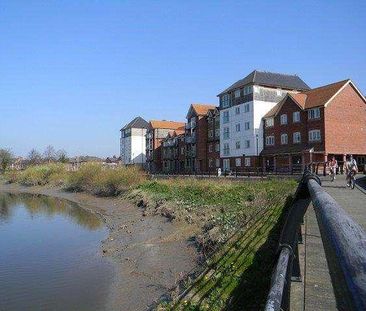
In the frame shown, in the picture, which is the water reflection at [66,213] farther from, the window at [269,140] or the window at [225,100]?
the window at [225,100]

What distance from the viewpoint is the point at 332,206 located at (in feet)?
5.33

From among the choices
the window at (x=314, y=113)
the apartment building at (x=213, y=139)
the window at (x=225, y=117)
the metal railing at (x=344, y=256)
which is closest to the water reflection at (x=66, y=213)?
the apartment building at (x=213, y=139)

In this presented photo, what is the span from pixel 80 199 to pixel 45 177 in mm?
27397

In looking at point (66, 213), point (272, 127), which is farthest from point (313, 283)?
point (272, 127)

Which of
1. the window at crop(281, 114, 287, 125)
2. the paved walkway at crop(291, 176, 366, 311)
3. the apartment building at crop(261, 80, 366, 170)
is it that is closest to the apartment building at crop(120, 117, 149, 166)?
the apartment building at crop(261, 80, 366, 170)

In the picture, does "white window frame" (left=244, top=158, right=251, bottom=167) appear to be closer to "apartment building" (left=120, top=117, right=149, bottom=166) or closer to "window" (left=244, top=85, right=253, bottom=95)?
"window" (left=244, top=85, right=253, bottom=95)

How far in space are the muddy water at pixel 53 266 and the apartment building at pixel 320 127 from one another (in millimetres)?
27276

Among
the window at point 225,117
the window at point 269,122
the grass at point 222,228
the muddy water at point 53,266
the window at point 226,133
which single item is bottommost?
the muddy water at point 53,266

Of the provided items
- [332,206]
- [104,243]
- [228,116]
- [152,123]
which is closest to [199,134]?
[228,116]

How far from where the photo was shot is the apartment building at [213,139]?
217ft

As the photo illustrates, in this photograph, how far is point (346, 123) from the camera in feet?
156

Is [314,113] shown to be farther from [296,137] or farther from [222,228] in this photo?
[222,228]

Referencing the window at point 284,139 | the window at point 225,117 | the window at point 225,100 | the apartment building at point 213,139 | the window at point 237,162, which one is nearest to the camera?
the window at point 284,139

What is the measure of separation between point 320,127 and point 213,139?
80.9ft
